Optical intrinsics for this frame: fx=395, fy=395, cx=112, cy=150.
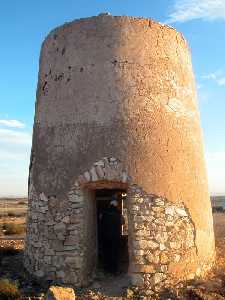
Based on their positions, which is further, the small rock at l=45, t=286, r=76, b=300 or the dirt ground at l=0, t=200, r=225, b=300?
the dirt ground at l=0, t=200, r=225, b=300

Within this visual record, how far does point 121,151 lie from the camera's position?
24.8 ft

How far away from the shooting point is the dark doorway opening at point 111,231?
31.1 feet

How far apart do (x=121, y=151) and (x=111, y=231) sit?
3.31m

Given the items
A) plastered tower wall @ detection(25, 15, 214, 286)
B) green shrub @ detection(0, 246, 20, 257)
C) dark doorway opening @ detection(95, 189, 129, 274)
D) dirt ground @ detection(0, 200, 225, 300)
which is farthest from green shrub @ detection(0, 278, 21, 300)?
green shrub @ detection(0, 246, 20, 257)

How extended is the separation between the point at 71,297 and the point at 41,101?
13.9 feet

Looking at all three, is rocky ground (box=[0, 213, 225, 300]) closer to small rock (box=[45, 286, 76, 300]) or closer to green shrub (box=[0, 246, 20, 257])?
small rock (box=[45, 286, 76, 300])

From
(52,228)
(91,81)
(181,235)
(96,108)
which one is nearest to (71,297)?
(52,228)

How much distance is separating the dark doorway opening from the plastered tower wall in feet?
5.92

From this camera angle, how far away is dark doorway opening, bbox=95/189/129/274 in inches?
374

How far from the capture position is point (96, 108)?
7746mm

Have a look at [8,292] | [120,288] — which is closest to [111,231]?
[120,288]

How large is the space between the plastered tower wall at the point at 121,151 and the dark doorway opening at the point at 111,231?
180 centimetres

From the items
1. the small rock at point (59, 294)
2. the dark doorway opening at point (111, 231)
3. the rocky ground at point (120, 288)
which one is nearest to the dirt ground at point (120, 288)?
the rocky ground at point (120, 288)

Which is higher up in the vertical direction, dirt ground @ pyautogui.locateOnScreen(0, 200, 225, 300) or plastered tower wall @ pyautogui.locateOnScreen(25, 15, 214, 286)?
plastered tower wall @ pyautogui.locateOnScreen(25, 15, 214, 286)
